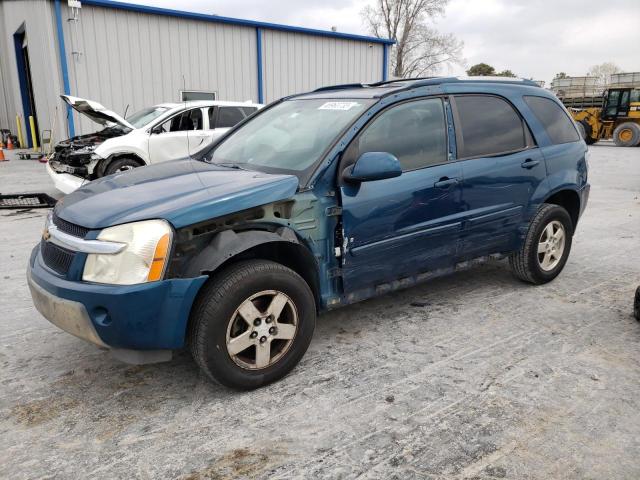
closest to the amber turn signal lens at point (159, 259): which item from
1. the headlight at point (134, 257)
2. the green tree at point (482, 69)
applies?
the headlight at point (134, 257)

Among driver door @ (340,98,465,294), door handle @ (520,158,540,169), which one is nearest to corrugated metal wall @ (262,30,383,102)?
door handle @ (520,158,540,169)

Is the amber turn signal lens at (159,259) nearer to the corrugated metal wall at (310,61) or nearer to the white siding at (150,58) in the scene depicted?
the white siding at (150,58)

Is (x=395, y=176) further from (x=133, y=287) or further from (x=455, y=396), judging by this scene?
(x=133, y=287)

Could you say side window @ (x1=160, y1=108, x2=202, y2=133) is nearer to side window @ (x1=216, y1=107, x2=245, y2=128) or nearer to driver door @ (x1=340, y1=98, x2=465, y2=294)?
side window @ (x1=216, y1=107, x2=245, y2=128)

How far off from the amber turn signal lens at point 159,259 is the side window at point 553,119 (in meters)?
3.35

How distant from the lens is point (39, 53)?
1462 cm

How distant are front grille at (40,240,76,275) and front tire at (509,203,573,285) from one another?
11.3 feet

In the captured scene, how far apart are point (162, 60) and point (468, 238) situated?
13.0 meters

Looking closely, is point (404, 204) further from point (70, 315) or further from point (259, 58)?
point (259, 58)

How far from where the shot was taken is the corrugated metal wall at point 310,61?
54.8 feet

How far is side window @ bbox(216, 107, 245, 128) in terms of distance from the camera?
31.0ft

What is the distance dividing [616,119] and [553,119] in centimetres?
2270

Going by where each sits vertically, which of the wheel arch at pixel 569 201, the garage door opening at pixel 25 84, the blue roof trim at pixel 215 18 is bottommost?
the wheel arch at pixel 569 201

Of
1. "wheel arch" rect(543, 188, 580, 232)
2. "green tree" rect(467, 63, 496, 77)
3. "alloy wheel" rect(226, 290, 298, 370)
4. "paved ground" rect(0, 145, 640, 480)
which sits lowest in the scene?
"paved ground" rect(0, 145, 640, 480)
